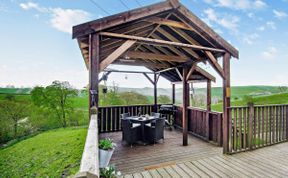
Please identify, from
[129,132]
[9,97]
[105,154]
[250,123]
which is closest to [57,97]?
[9,97]

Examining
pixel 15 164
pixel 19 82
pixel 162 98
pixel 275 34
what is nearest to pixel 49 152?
pixel 15 164

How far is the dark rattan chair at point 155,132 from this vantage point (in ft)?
15.4

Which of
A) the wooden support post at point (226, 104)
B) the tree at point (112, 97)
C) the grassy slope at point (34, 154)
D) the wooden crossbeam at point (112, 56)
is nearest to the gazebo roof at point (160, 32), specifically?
the wooden crossbeam at point (112, 56)

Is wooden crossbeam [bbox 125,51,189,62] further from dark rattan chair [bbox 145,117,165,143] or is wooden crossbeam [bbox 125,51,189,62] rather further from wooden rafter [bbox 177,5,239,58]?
dark rattan chair [bbox 145,117,165,143]

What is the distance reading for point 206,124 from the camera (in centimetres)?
509

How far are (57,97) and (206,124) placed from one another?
10.2 meters

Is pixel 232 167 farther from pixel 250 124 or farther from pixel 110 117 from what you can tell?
pixel 110 117

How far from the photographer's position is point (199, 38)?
4.15 m

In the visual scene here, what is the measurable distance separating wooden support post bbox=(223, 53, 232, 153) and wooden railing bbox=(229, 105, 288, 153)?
6 cm

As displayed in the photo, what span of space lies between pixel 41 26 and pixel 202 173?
8.94m

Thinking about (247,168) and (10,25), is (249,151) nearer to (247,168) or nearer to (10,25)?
(247,168)

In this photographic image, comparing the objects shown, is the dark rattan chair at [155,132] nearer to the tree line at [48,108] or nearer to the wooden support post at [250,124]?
the wooden support post at [250,124]

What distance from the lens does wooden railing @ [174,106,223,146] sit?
453 cm

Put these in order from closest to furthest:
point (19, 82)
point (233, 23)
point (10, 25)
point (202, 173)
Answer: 1. point (202, 173)
2. point (10, 25)
3. point (19, 82)
4. point (233, 23)
